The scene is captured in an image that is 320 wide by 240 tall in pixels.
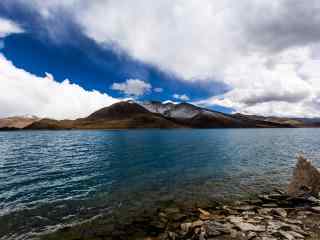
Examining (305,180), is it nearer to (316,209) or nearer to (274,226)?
(316,209)

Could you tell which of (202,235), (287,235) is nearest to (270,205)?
(287,235)

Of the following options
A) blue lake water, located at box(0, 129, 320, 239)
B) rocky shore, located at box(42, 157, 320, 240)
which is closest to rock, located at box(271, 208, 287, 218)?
rocky shore, located at box(42, 157, 320, 240)

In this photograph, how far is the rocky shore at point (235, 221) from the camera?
13.9 metres

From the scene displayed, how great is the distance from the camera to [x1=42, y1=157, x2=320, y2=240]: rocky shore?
1388cm

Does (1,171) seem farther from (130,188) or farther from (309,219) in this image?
(309,219)

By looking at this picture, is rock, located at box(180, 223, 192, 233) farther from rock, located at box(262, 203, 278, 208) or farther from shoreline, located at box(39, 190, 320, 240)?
rock, located at box(262, 203, 278, 208)

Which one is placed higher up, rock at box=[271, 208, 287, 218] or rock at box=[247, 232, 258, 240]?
rock at box=[247, 232, 258, 240]

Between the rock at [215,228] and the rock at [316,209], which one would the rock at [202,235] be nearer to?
the rock at [215,228]

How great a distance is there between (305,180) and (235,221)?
11.9 metres

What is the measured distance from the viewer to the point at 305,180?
881 inches

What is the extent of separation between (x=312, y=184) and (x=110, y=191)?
22752 millimetres

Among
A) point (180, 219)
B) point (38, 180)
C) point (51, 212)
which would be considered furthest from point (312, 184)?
point (38, 180)

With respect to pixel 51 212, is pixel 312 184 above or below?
above

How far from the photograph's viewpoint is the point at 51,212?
64.2ft
